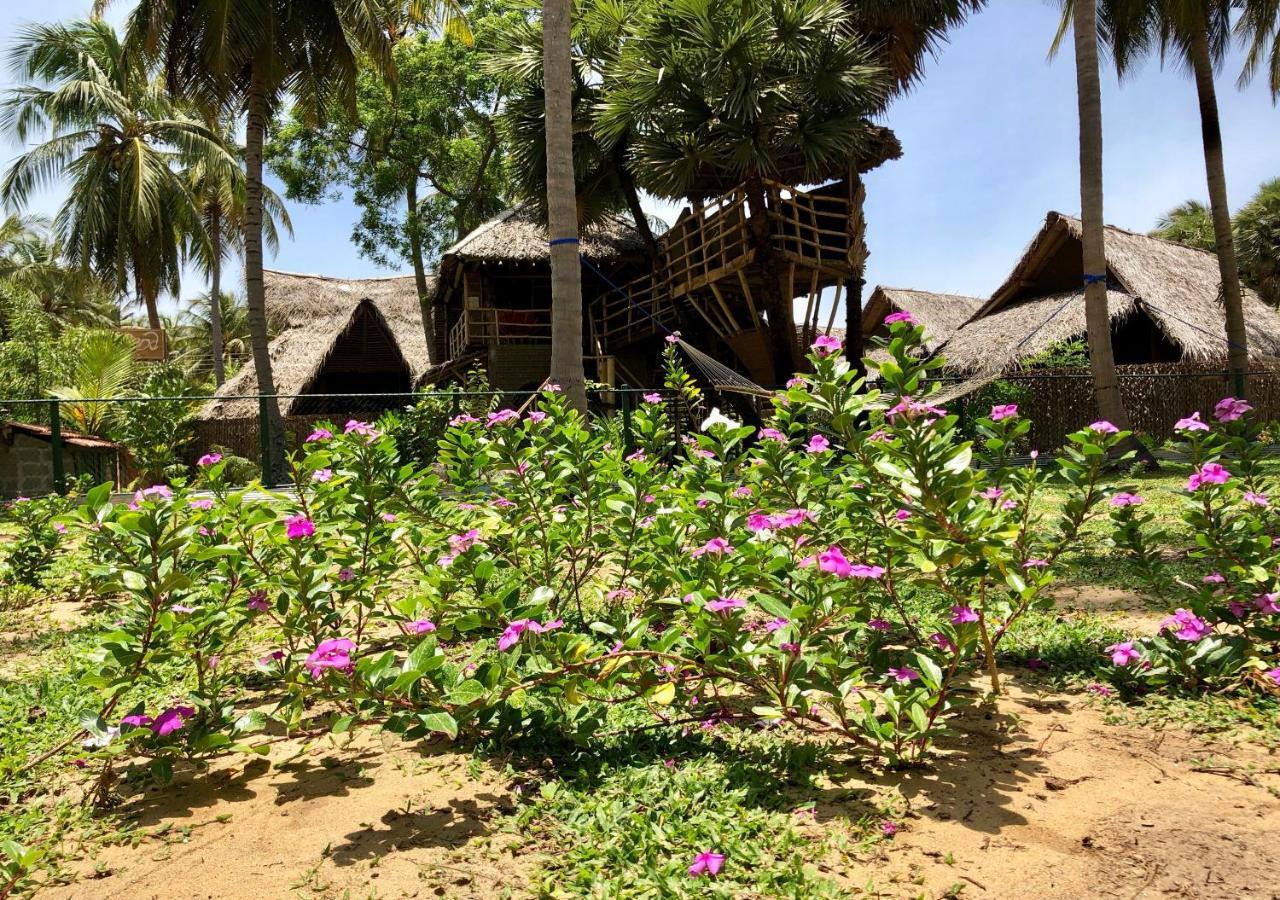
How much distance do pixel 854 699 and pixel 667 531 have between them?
2.63 ft

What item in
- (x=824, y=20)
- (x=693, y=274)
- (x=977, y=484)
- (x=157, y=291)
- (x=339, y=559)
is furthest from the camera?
(x=157, y=291)

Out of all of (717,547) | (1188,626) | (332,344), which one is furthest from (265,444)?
(332,344)

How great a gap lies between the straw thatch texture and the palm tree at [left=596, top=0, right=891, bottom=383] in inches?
205

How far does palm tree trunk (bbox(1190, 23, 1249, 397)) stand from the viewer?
450 inches

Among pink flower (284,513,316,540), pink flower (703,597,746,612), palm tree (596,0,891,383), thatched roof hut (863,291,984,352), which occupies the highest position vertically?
palm tree (596,0,891,383)

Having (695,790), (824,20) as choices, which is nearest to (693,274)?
(824,20)

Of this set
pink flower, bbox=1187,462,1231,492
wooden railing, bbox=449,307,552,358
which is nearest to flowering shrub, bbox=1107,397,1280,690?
pink flower, bbox=1187,462,1231,492

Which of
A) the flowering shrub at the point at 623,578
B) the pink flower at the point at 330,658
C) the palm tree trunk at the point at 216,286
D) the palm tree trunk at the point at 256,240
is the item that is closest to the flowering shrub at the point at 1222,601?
the flowering shrub at the point at 623,578

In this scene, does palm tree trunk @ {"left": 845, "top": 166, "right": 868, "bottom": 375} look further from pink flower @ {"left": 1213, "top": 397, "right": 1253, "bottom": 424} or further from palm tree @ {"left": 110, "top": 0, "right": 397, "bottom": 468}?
pink flower @ {"left": 1213, "top": 397, "right": 1253, "bottom": 424}

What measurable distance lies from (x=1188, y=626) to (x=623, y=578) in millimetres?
1846

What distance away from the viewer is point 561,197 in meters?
5.79

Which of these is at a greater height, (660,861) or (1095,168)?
(1095,168)

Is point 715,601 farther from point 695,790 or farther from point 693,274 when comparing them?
point 693,274

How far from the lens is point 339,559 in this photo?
284cm
